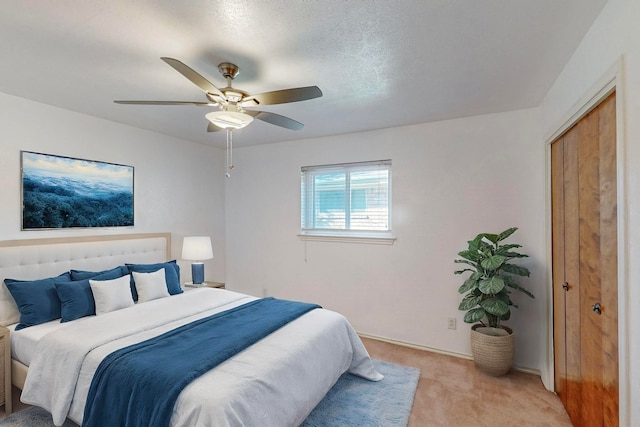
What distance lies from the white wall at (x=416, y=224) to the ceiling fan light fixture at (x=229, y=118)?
206 cm

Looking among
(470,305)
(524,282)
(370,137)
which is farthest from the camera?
(370,137)

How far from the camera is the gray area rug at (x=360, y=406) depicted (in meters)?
2.24

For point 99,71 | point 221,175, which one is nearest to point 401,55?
point 99,71

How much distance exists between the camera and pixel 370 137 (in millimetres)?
3814

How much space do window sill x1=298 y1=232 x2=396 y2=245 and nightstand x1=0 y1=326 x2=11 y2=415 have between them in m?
2.89

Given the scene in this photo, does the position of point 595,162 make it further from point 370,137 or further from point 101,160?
point 101,160

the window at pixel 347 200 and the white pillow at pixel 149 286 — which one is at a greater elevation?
the window at pixel 347 200

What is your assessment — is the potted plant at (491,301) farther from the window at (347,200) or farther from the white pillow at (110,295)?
the white pillow at (110,295)

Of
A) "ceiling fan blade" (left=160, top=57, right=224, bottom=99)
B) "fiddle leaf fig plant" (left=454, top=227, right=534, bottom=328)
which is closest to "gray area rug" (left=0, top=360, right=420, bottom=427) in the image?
"fiddle leaf fig plant" (left=454, top=227, right=534, bottom=328)

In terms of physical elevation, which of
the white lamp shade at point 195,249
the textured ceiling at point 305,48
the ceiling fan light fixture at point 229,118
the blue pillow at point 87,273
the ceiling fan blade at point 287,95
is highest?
the textured ceiling at point 305,48

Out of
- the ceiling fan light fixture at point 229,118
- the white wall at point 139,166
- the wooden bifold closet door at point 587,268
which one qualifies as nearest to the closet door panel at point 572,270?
the wooden bifold closet door at point 587,268

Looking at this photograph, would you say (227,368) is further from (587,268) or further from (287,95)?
(587,268)

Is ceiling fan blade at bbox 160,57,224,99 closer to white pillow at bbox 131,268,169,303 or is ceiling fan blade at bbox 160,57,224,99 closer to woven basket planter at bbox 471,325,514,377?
white pillow at bbox 131,268,169,303

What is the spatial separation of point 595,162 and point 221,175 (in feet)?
A: 14.2
